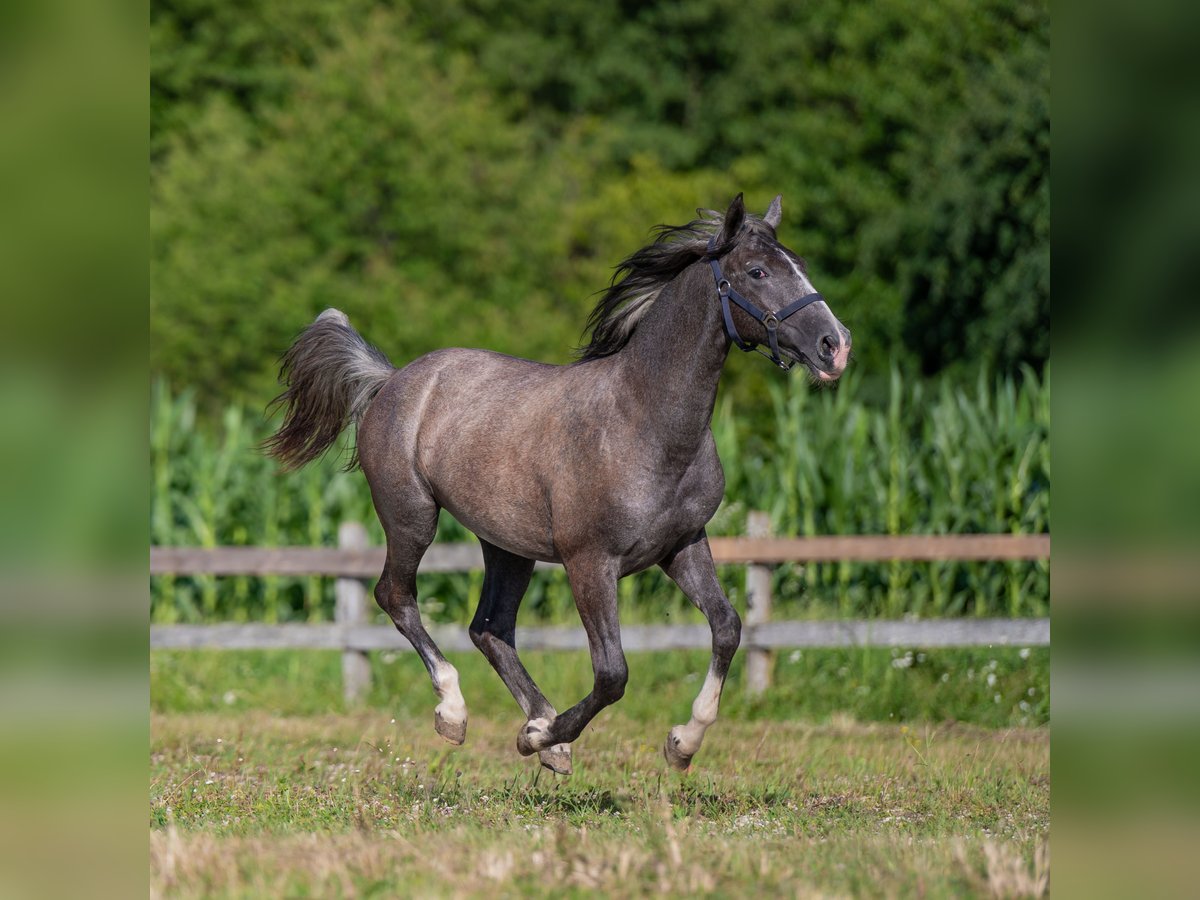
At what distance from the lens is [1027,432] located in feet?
35.8

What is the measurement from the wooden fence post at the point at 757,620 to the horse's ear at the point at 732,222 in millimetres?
4881

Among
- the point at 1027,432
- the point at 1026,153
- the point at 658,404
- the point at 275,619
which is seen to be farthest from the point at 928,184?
the point at 658,404

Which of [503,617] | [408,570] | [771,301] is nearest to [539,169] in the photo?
[408,570]

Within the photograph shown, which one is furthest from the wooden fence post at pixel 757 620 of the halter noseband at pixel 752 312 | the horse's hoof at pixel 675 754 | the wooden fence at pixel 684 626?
the halter noseband at pixel 752 312

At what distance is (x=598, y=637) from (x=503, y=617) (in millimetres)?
969

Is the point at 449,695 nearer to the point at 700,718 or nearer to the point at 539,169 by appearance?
the point at 700,718

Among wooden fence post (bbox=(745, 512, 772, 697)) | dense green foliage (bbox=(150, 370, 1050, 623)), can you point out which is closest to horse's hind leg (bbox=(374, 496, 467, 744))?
wooden fence post (bbox=(745, 512, 772, 697))

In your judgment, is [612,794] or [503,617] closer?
[612,794]

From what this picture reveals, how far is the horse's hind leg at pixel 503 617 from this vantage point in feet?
19.1

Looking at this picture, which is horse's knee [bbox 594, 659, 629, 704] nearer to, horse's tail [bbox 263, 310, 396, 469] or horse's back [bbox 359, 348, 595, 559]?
horse's back [bbox 359, 348, 595, 559]

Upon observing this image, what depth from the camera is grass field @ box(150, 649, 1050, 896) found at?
3.93 meters

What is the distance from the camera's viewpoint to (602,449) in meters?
5.06
